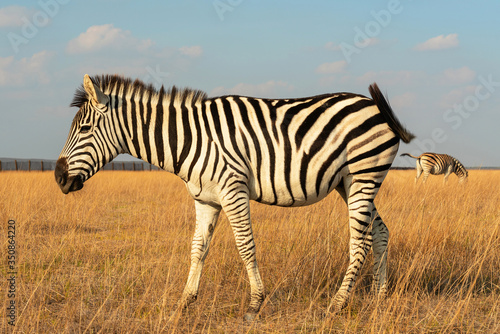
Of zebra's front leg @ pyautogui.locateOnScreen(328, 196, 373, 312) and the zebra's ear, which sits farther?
zebra's front leg @ pyautogui.locateOnScreen(328, 196, 373, 312)

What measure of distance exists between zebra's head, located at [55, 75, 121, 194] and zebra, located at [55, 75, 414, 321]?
11 millimetres

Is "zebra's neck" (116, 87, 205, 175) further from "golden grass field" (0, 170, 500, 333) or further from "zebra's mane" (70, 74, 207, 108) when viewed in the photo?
"golden grass field" (0, 170, 500, 333)

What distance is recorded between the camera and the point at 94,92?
447 cm

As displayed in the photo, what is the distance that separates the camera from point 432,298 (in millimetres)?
5102

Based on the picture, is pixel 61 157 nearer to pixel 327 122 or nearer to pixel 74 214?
pixel 327 122

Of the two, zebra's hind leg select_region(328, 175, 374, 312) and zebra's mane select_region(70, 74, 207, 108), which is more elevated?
zebra's mane select_region(70, 74, 207, 108)

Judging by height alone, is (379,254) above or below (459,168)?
below

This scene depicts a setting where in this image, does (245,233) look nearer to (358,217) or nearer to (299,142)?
(299,142)

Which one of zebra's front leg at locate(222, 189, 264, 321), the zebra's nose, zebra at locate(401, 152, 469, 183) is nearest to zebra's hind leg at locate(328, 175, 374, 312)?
zebra's front leg at locate(222, 189, 264, 321)

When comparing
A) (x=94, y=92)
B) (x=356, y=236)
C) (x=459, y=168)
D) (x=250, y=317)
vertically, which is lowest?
(x=250, y=317)

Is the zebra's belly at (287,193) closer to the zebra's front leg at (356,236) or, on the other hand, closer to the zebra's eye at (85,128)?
the zebra's front leg at (356,236)

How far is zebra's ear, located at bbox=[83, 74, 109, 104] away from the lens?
4.41 metres

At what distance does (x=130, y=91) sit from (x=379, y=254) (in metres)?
3.60

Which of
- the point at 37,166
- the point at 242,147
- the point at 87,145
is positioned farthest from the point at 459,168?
the point at 37,166
